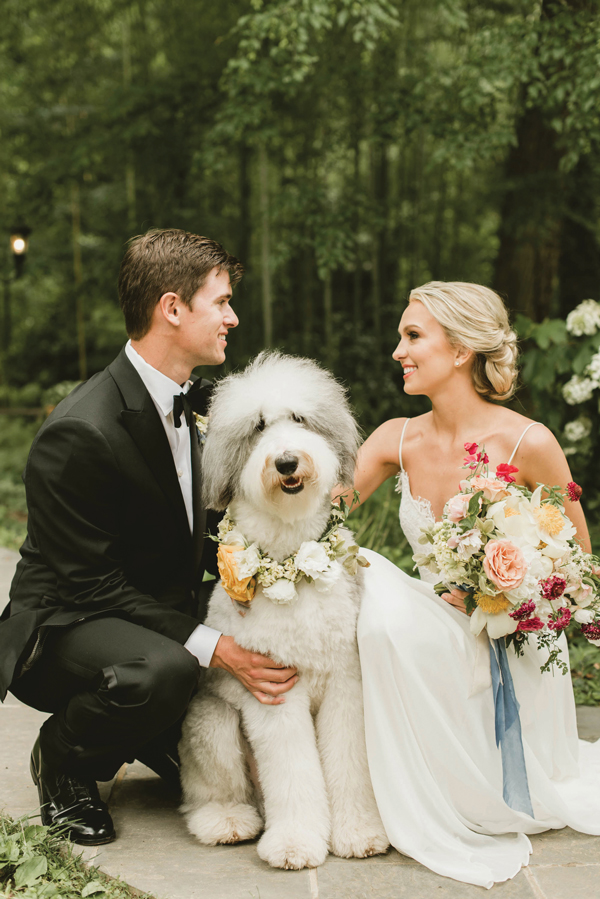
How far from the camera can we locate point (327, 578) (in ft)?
6.89

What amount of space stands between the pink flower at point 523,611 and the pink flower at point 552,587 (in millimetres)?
47

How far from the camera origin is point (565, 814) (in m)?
2.26

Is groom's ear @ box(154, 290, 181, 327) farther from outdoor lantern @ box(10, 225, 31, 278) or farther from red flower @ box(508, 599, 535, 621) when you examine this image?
outdoor lantern @ box(10, 225, 31, 278)

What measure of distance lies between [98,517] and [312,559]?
649 millimetres

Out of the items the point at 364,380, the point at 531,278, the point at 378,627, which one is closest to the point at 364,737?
the point at 378,627

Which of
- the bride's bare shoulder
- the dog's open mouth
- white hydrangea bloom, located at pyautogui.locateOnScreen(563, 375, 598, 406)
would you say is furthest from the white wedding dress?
white hydrangea bloom, located at pyautogui.locateOnScreen(563, 375, 598, 406)

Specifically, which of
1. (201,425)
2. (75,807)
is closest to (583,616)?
(201,425)

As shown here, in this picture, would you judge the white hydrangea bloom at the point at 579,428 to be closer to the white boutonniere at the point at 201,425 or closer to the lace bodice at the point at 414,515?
the lace bodice at the point at 414,515

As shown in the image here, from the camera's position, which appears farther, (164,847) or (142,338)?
(142,338)

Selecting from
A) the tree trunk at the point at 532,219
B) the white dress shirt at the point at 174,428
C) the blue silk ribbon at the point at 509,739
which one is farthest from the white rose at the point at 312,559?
the tree trunk at the point at 532,219

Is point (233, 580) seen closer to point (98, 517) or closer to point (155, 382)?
point (98, 517)

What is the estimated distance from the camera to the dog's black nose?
6.29 feet

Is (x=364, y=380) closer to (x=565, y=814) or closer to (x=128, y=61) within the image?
(x=128, y=61)

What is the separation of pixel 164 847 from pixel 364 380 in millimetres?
7969
